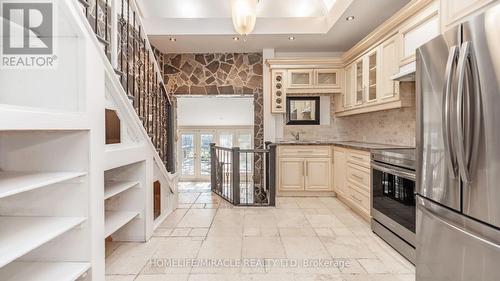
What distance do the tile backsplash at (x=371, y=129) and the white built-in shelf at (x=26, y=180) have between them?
11.9 feet

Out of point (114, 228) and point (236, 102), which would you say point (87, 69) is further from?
point (236, 102)

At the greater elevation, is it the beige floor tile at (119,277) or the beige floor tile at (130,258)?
the beige floor tile at (130,258)

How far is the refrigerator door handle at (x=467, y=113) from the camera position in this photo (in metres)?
1.38

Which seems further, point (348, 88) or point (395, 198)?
point (348, 88)

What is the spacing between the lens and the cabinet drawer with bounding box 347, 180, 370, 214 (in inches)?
140

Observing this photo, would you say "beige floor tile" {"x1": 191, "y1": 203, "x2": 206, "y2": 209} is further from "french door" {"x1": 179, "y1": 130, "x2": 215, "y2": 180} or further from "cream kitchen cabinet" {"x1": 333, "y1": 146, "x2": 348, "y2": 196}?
"french door" {"x1": 179, "y1": 130, "x2": 215, "y2": 180}

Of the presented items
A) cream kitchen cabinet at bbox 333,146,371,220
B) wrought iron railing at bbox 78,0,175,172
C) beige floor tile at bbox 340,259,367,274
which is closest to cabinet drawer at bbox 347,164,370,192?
cream kitchen cabinet at bbox 333,146,371,220

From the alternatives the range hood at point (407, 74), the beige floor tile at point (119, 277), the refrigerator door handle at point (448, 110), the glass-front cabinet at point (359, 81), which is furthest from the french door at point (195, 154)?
the refrigerator door handle at point (448, 110)

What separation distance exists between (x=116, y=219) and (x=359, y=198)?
2856 millimetres

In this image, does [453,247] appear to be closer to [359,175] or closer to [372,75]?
[359,175]

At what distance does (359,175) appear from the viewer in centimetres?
379

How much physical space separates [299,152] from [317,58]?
5.83 ft

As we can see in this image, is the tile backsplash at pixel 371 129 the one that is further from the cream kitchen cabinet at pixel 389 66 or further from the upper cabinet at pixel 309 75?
the upper cabinet at pixel 309 75

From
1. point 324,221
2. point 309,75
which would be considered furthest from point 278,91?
point 324,221
